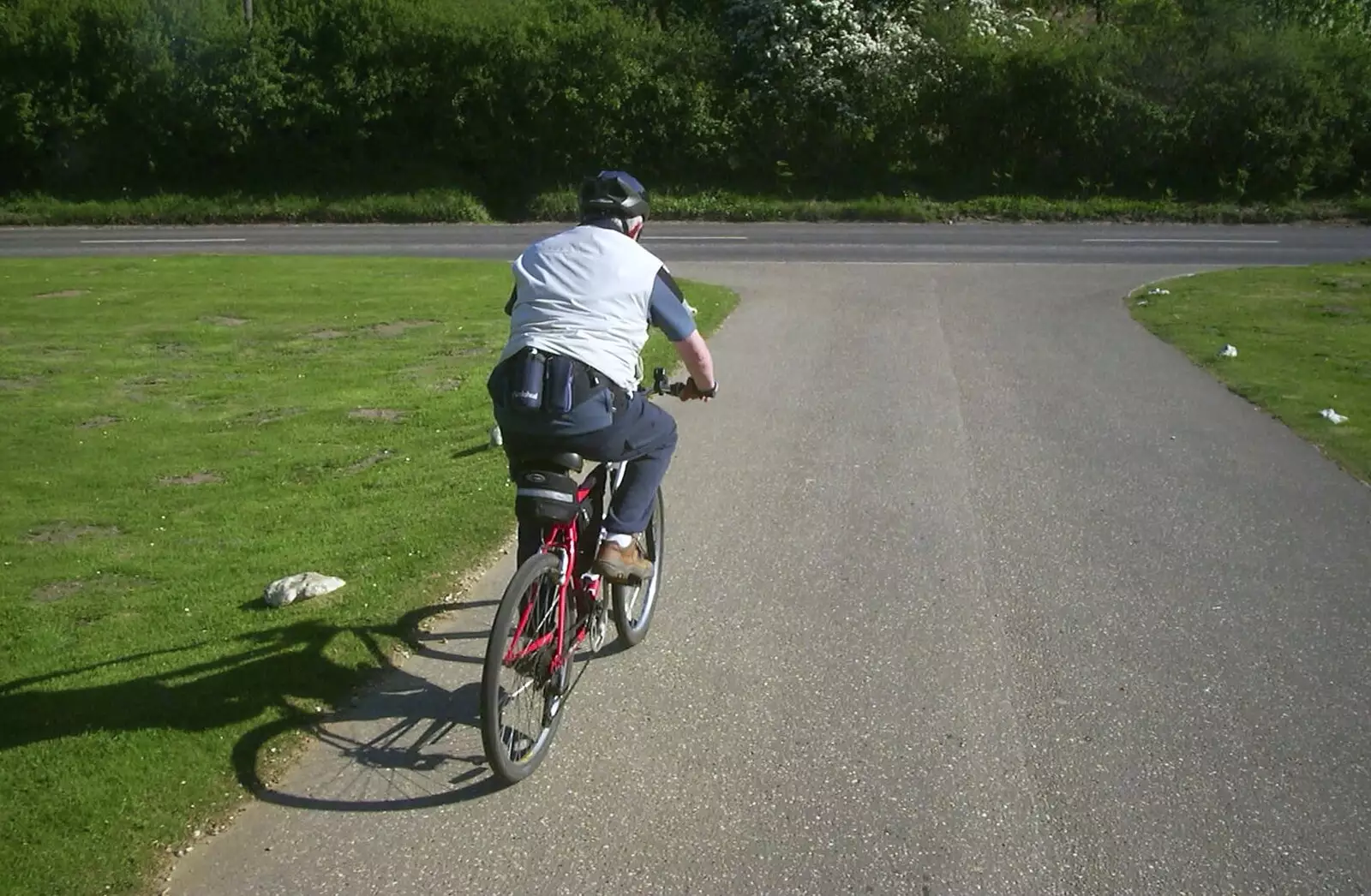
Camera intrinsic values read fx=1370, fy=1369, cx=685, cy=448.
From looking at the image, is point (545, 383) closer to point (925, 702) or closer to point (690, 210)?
point (925, 702)

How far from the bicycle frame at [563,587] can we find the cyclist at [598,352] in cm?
9

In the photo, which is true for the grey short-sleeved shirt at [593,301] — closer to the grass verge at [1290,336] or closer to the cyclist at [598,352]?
the cyclist at [598,352]

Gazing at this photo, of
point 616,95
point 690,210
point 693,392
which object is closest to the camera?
point 693,392

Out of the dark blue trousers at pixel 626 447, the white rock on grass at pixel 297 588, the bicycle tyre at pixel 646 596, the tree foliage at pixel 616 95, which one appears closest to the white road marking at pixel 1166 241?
the tree foliage at pixel 616 95

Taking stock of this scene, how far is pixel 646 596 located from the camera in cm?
601

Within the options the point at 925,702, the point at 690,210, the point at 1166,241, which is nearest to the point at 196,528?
the point at 925,702

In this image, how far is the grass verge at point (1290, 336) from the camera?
10.5 m

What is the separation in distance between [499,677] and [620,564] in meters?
0.88

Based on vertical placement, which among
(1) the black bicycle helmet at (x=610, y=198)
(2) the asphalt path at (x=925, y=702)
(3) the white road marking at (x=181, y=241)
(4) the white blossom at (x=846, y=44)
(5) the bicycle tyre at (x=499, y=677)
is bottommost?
(3) the white road marking at (x=181, y=241)

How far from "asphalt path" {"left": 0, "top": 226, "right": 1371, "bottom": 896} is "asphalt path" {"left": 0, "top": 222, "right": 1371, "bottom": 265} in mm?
13512

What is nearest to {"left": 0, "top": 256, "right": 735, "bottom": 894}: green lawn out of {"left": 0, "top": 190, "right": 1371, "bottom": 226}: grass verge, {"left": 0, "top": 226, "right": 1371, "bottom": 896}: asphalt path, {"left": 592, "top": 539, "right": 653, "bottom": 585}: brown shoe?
{"left": 0, "top": 226, "right": 1371, "bottom": 896}: asphalt path

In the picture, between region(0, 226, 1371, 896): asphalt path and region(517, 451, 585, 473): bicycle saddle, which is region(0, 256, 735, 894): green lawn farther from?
region(517, 451, 585, 473): bicycle saddle

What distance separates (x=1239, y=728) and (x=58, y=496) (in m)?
7.08

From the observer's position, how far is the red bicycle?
4336 mm
